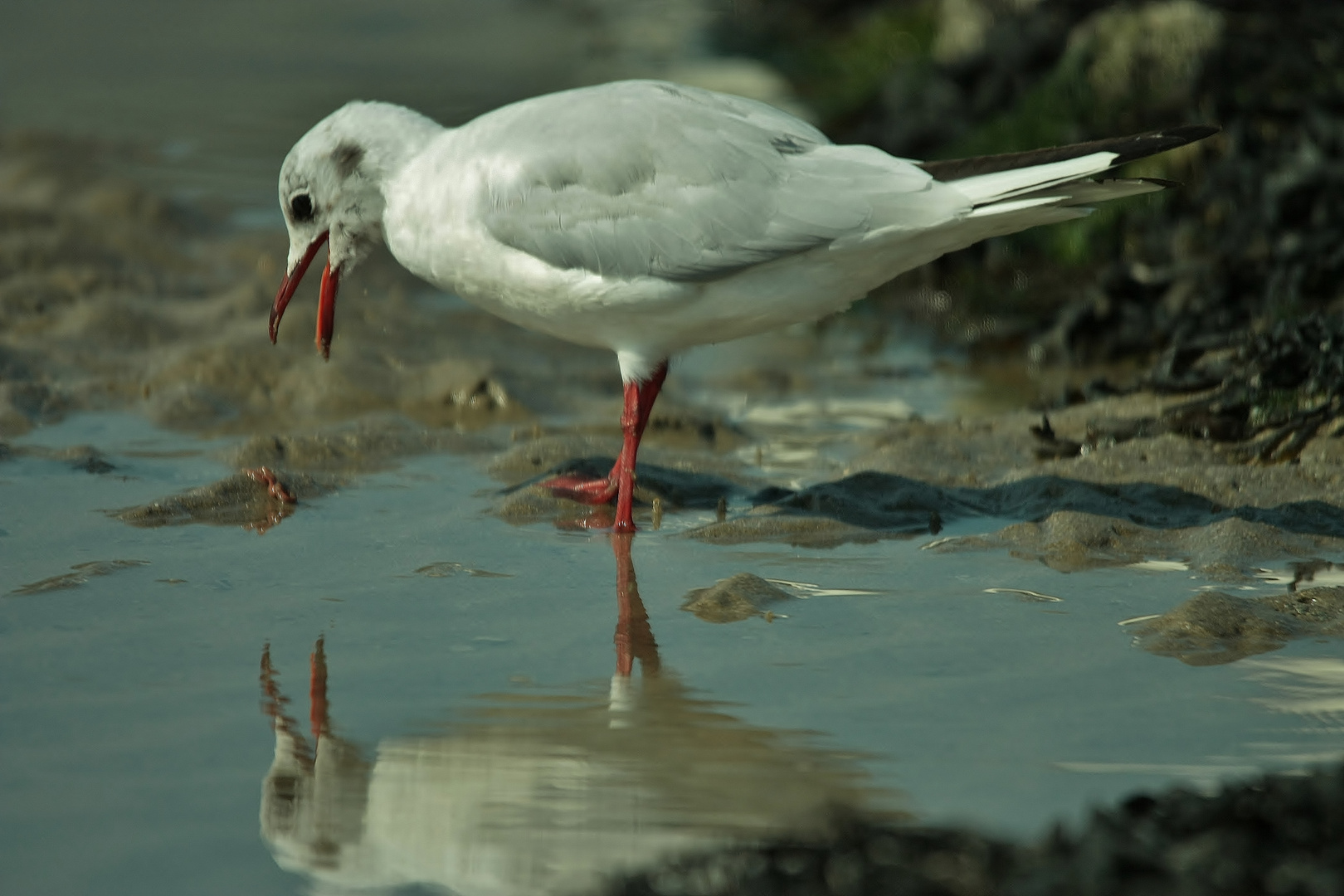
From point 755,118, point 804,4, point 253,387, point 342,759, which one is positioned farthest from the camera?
point 804,4

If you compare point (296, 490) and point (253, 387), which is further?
point (253, 387)

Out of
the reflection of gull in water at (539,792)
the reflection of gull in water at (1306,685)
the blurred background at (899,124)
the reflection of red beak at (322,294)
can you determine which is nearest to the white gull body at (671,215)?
the reflection of red beak at (322,294)

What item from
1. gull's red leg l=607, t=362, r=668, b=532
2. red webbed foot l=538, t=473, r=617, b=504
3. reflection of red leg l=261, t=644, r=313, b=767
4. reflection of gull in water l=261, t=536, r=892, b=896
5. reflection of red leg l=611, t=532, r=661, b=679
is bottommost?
reflection of gull in water l=261, t=536, r=892, b=896

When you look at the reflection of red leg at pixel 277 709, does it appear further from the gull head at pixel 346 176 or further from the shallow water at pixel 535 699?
the gull head at pixel 346 176

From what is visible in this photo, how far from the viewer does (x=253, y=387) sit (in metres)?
5.85

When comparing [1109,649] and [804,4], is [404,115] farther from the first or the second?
[804,4]

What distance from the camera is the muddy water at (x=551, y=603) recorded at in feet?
9.00

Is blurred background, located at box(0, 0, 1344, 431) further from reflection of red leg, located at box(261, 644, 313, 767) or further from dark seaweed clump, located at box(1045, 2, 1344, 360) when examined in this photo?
reflection of red leg, located at box(261, 644, 313, 767)

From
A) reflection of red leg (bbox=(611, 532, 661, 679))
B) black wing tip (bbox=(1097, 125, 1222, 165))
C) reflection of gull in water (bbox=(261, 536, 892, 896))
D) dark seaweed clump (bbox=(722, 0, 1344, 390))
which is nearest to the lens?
reflection of gull in water (bbox=(261, 536, 892, 896))

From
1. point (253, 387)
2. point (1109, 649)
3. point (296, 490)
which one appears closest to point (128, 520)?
point (296, 490)

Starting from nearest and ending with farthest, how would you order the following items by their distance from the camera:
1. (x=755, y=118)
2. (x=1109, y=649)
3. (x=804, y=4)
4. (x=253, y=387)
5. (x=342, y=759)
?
1. (x=342, y=759)
2. (x=1109, y=649)
3. (x=755, y=118)
4. (x=253, y=387)
5. (x=804, y=4)

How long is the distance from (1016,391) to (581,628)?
120 inches

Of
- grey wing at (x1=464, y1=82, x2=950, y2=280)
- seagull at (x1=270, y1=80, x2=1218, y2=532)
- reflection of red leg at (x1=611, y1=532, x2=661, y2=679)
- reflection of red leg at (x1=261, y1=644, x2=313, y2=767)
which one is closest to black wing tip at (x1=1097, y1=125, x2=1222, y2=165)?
seagull at (x1=270, y1=80, x2=1218, y2=532)

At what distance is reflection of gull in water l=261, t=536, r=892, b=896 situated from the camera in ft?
8.43
